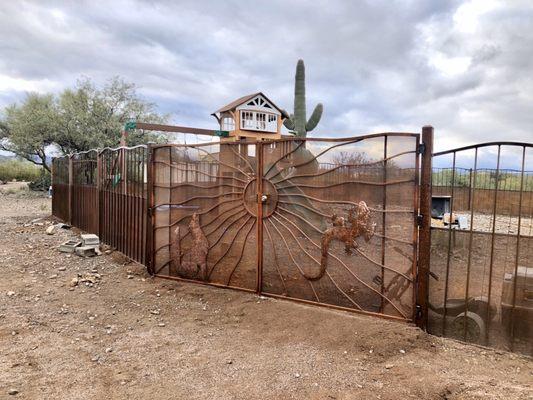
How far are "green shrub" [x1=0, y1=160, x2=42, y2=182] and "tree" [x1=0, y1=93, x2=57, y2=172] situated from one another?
9892 millimetres

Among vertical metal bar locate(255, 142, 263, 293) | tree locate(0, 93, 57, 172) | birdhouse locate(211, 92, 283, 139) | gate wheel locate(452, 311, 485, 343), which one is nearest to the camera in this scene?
gate wheel locate(452, 311, 485, 343)

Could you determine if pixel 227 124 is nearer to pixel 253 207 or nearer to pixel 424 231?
pixel 253 207

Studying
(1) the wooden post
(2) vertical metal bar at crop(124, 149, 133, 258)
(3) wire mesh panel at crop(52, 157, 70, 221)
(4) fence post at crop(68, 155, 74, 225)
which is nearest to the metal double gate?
(2) vertical metal bar at crop(124, 149, 133, 258)

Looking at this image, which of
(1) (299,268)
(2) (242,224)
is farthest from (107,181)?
(1) (299,268)

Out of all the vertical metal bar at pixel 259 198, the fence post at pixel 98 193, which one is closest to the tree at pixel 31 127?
the fence post at pixel 98 193

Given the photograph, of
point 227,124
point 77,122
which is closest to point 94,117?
point 77,122

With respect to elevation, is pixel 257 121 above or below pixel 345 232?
above

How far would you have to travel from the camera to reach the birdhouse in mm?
15438

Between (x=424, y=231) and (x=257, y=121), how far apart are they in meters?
13.1

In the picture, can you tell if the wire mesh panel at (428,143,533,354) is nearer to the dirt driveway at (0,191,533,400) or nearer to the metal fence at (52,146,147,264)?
the dirt driveway at (0,191,533,400)

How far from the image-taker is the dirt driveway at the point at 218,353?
2814 mm

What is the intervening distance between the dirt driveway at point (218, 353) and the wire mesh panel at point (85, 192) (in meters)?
3.96

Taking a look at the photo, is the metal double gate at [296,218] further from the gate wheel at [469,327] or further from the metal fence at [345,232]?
the gate wheel at [469,327]

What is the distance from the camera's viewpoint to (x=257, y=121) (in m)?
15.9
